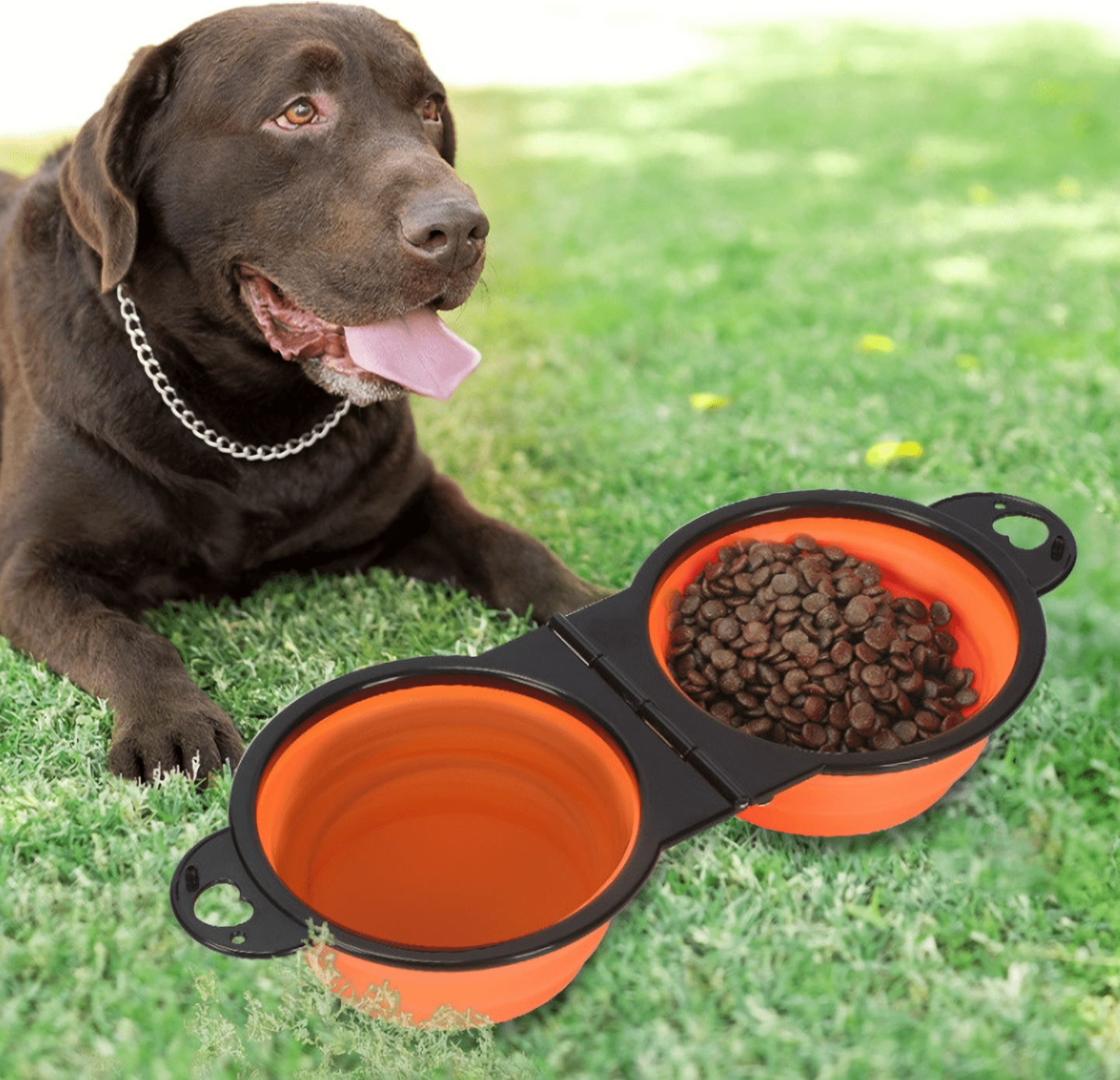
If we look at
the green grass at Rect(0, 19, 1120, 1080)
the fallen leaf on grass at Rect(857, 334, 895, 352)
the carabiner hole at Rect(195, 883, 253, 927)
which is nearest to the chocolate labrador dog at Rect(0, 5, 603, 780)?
the green grass at Rect(0, 19, 1120, 1080)

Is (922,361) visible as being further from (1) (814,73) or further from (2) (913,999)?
(1) (814,73)

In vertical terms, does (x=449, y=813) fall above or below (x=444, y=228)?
below

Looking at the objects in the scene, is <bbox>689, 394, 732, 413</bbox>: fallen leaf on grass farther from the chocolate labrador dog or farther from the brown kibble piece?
the brown kibble piece

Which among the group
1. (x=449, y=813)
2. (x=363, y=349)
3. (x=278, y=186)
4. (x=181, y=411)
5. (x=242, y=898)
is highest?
(x=278, y=186)

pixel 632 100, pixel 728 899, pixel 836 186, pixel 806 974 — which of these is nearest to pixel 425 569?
pixel 728 899

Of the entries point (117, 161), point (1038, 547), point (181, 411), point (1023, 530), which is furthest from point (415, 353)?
point (1023, 530)

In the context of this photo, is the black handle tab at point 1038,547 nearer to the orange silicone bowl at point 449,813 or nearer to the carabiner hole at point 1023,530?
the carabiner hole at point 1023,530

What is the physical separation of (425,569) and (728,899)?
1.12m

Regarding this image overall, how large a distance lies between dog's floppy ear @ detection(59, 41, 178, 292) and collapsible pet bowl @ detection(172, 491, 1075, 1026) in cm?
89

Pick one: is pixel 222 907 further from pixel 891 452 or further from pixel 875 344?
pixel 875 344

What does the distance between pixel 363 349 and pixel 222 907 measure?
1.01m

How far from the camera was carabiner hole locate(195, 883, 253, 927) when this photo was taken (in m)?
1.71

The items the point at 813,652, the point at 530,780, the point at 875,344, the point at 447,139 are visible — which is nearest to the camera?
the point at 530,780

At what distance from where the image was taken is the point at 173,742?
1.99 m
